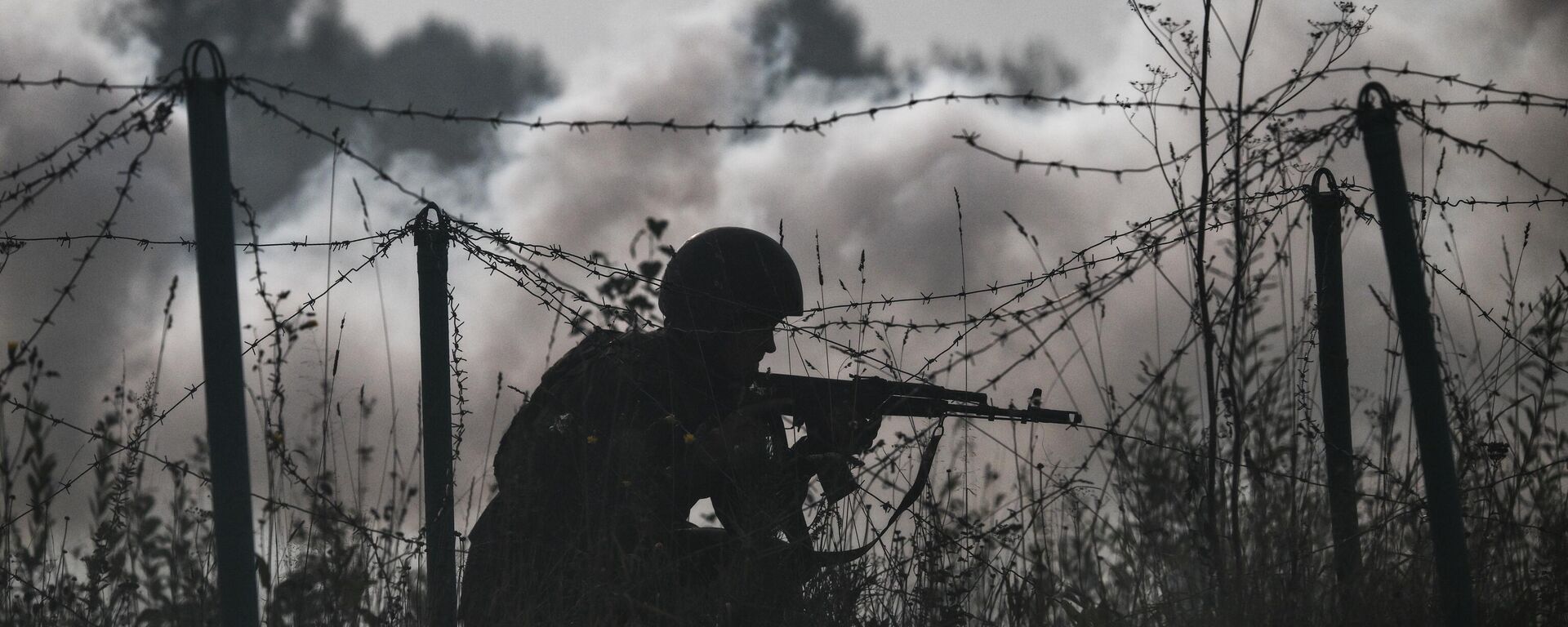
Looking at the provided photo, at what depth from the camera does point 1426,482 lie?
111 inches

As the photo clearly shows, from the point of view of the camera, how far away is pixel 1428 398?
2783mm

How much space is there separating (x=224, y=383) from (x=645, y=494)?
5.33ft

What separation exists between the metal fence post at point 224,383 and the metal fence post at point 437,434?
2.10 feet

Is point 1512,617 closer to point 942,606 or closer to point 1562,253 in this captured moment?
point 1562,253

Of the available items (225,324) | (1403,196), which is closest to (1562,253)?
(1403,196)

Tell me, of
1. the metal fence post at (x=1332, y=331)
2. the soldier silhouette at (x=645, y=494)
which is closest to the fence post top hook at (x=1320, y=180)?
the metal fence post at (x=1332, y=331)

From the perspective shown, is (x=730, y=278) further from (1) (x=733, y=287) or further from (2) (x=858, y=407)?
(2) (x=858, y=407)

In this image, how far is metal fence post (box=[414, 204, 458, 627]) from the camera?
3.03 meters

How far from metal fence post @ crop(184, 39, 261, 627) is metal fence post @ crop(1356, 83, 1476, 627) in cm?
271

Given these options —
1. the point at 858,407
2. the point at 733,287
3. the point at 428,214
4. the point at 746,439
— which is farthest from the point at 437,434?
the point at 733,287

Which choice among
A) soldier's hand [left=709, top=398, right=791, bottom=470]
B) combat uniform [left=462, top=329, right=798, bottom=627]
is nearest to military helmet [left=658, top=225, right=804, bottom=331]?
combat uniform [left=462, top=329, right=798, bottom=627]

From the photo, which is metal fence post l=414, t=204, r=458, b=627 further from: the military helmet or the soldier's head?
the military helmet

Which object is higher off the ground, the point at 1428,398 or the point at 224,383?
the point at 224,383

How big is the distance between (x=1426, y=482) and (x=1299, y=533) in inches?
17.2
